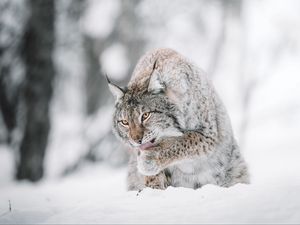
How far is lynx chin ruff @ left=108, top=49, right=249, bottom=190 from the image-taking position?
5703 millimetres

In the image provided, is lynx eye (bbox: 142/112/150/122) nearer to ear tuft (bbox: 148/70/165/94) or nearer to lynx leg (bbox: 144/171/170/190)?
ear tuft (bbox: 148/70/165/94)

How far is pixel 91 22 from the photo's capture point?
1516cm

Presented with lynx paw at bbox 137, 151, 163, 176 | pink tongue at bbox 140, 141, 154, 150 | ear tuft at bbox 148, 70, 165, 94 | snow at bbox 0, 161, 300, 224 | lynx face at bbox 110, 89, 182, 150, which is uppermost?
ear tuft at bbox 148, 70, 165, 94

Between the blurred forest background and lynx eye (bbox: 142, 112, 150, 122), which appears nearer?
lynx eye (bbox: 142, 112, 150, 122)

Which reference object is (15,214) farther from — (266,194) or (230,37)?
(230,37)

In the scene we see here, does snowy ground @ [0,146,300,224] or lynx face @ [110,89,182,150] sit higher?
lynx face @ [110,89,182,150]

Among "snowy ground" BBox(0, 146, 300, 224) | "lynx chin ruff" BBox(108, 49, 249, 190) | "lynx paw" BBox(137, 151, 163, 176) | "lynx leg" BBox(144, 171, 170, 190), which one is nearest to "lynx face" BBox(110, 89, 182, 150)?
"lynx chin ruff" BBox(108, 49, 249, 190)

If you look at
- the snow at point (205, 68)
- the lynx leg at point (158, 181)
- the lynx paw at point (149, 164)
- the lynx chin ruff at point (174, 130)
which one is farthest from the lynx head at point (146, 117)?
the snow at point (205, 68)

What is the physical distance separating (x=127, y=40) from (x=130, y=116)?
9.82 metres

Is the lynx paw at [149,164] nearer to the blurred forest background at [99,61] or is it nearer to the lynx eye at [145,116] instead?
A: the lynx eye at [145,116]

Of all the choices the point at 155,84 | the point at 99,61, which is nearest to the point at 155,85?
the point at 155,84

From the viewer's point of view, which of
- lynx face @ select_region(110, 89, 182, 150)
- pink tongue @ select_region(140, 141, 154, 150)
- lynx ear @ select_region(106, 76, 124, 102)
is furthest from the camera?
lynx ear @ select_region(106, 76, 124, 102)

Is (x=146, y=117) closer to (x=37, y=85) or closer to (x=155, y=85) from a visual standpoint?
(x=155, y=85)

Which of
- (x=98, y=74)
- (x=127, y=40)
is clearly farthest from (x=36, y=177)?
(x=127, y=40)
